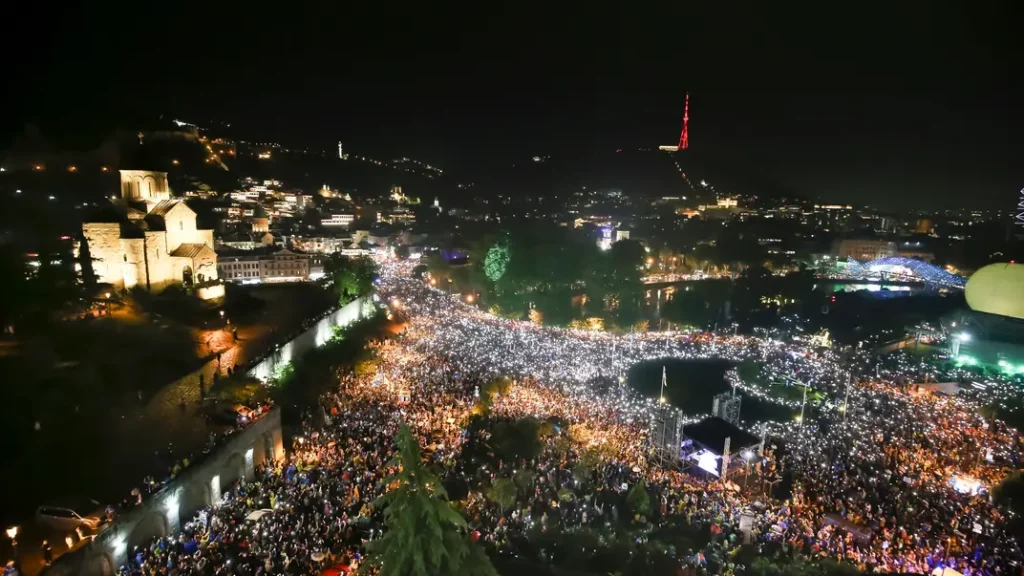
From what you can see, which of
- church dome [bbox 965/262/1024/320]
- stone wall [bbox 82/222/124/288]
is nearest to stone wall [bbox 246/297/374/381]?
stone wall [bbox 82/222/124/288]

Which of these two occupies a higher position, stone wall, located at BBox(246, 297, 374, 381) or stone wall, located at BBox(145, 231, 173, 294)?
stone wall, located at BBox(145, 231, 173, 294)

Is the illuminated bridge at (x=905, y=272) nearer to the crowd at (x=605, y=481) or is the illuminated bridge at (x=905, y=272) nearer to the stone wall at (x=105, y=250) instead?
the crowd at (x=605, y=481)

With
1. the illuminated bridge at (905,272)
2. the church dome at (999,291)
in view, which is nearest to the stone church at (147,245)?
the church dome at (999,291)

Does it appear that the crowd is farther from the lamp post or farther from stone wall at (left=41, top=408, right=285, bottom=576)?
the lamp post

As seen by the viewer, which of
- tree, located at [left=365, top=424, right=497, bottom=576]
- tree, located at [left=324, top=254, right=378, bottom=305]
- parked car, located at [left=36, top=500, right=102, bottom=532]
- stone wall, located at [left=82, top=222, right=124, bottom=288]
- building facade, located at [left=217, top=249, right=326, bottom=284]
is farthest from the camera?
building facade, located at [left=217, top=249, right=326, bottom=284]

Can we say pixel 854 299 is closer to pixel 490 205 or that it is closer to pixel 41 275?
pixel 41 275
